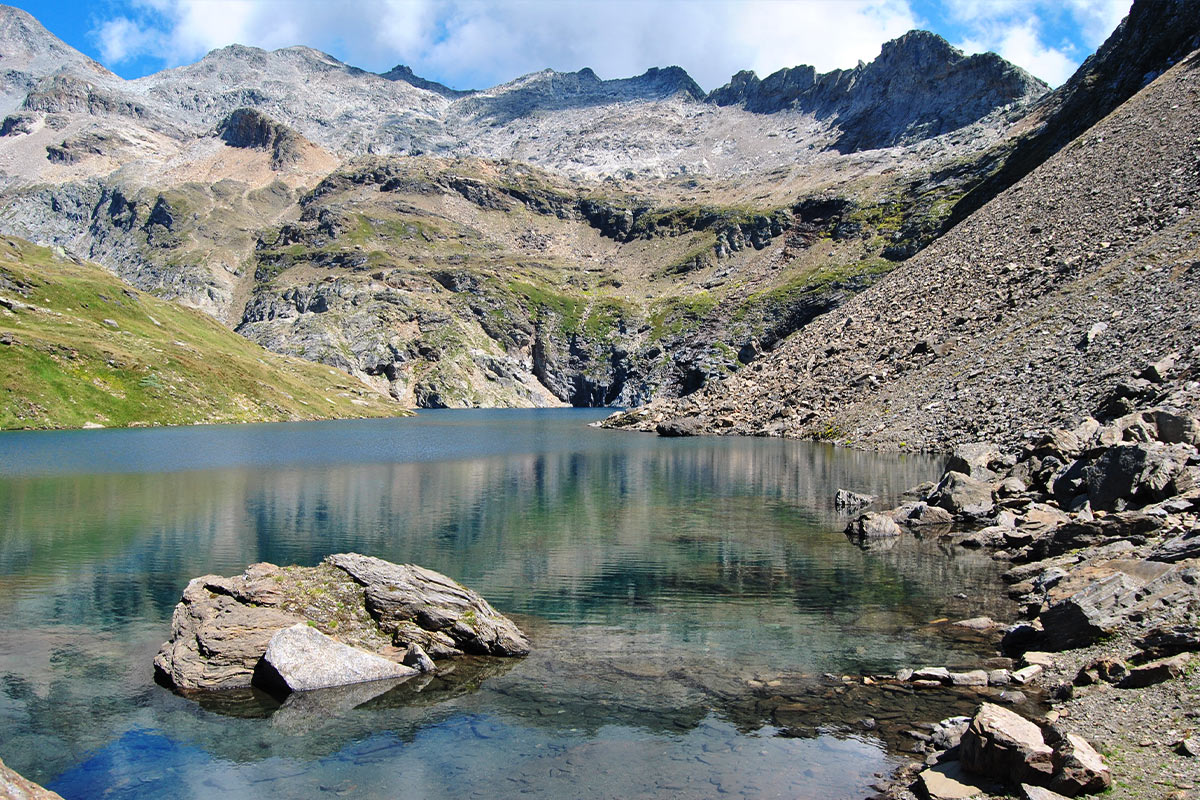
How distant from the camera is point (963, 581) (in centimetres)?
3066

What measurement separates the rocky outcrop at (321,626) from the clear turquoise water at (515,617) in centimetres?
111

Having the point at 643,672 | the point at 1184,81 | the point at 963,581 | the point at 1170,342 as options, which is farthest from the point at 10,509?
the point at 1184,81

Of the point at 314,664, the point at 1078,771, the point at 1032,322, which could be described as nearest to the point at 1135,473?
the point at 1078,771

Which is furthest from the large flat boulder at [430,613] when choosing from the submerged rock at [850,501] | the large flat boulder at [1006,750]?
the submerged rock at [850,501]

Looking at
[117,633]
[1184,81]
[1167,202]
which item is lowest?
[117,633]

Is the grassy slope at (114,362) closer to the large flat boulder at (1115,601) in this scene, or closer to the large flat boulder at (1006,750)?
the large flat boulder at (1115,601)

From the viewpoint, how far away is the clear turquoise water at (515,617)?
15.7 metres

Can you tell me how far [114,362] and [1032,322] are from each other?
5477 inches

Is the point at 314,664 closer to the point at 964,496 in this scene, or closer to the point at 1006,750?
the point at 1006,750

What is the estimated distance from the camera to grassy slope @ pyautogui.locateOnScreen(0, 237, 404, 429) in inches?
4469

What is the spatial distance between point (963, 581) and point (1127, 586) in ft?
34.8

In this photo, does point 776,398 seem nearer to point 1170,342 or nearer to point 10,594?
point 1170,342

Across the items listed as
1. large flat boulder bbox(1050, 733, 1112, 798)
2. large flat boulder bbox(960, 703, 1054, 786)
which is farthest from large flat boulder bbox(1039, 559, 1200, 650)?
large flat boulder bbox(1050, 733, 1112, 798)

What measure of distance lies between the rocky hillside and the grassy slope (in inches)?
3440
